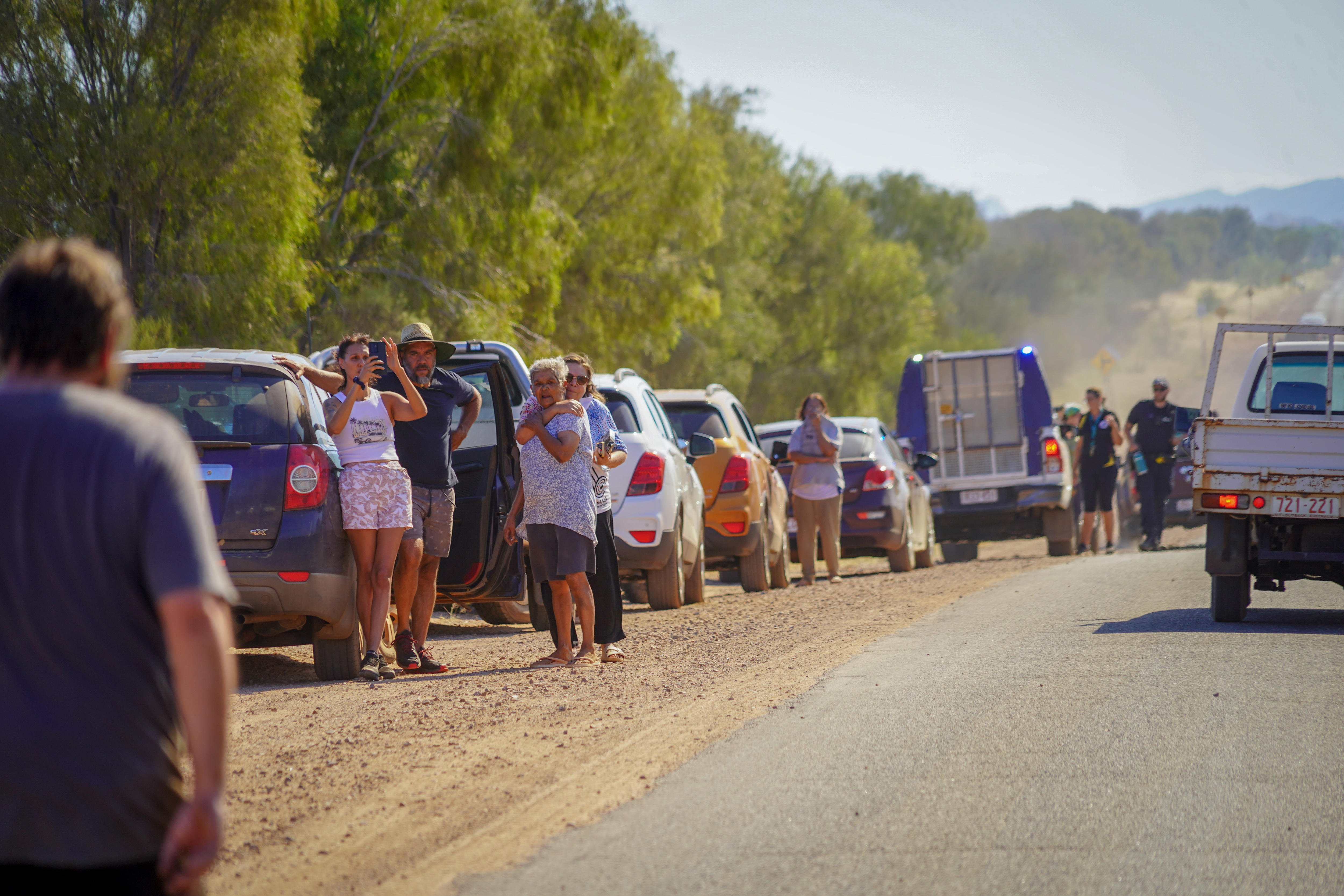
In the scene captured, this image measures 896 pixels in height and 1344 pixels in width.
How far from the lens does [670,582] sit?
12430 millimetres

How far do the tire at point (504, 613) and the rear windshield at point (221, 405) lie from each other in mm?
4246

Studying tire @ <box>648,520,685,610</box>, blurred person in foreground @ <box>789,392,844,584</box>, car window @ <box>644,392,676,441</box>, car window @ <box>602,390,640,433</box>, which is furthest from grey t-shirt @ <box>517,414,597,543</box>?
blurred person in foreground @ <box>789,392,844,584</box>

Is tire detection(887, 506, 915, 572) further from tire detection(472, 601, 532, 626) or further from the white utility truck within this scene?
the white utility truck

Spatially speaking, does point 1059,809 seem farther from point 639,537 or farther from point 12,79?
point 12,79

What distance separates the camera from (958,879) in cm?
453

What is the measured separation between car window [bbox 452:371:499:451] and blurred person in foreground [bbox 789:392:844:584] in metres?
5.16

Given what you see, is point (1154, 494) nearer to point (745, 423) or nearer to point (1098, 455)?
point (1098, 455)

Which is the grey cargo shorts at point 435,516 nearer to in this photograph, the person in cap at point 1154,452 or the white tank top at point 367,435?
the white tank top at point 367,435

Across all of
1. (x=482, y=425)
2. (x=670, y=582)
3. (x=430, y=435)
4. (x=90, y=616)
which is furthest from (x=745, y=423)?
(x=90, y=616)

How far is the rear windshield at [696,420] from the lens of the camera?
1451cm

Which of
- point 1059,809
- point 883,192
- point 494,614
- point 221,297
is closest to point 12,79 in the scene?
point 221,297

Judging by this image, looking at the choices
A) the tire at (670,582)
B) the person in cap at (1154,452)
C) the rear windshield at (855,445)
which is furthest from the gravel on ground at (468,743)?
the person in cap at (1154,452)

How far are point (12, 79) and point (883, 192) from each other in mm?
51160

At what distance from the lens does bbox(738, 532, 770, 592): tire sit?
48.0 ft
